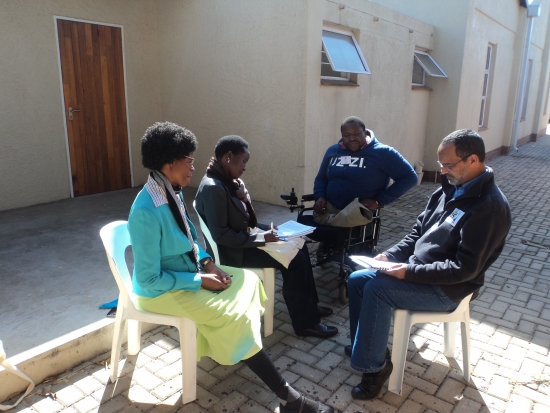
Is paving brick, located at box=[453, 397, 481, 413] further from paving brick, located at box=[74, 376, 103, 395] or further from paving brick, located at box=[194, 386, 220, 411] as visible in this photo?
paving brick, located at box=[74, 376, 103, 395]

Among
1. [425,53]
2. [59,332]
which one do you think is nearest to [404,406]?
[59,332]

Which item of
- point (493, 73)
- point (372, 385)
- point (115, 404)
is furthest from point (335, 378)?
point (493, 73)

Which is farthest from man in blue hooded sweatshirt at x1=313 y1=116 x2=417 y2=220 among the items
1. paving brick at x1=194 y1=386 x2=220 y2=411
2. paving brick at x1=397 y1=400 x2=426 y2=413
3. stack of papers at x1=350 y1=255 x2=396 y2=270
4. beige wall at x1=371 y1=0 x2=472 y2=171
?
beige wall at x1=371 y1=0 x2=472 y2=171

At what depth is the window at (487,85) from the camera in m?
11.2

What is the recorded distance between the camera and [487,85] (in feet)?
37.6

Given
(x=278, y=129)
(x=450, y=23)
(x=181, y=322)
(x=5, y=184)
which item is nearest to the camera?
(x=181, y=322)

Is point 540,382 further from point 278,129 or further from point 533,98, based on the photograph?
point 533,98

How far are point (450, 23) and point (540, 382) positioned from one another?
7.98m

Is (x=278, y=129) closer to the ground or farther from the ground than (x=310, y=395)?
farther from the ground

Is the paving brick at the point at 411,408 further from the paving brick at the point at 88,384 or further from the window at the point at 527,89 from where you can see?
the window at the point at 527,89

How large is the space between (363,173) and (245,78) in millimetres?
2876

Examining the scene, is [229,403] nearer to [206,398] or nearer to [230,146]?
[206,398]

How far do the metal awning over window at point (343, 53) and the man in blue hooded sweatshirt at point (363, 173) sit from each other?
7.48ft

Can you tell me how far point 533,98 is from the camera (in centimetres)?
1617
